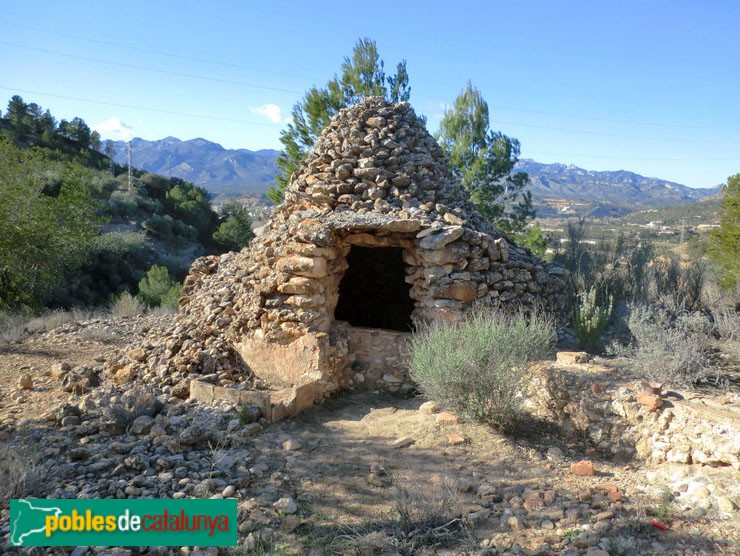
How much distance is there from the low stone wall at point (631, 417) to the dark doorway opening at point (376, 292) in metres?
4.25

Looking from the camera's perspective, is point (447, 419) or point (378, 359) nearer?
point (447, 419)

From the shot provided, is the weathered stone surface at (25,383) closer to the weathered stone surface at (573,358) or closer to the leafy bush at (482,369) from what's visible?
the leafy bush at (482,369)

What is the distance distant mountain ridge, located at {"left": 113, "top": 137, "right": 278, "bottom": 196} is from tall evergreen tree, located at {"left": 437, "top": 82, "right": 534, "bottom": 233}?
10756 centimetres

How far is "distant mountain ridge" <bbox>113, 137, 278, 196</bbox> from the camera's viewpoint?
12988 cm

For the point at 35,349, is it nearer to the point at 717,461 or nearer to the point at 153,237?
the point at 717,461

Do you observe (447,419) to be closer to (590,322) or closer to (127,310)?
(590,322)

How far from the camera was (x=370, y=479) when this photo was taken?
3.57 meters

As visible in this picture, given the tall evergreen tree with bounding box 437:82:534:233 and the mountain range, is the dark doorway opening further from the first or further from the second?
the mountain range

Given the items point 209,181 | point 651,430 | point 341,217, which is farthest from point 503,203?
point 209,181

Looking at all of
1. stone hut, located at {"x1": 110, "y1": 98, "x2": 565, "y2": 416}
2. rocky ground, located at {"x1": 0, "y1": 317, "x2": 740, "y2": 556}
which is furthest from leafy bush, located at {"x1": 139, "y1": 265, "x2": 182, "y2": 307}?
rocky ground, located at {"x1": 0, "y1": 317, "x2": 740, "y2": 556}

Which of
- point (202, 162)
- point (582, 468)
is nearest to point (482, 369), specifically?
point (582, 468)

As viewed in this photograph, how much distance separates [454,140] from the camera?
53.9 ft

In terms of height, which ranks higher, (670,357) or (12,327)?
(670,357)

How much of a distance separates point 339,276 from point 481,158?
37.3ft
